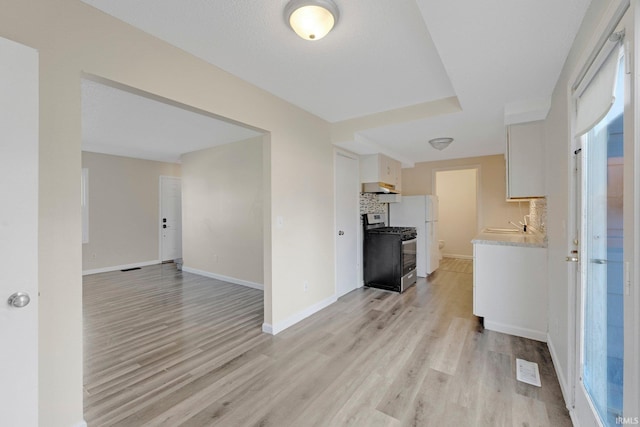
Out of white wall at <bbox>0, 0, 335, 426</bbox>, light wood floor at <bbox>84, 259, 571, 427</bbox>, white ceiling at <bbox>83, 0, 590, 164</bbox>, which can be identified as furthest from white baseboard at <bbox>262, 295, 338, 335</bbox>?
white ceiling at <bbox>83, 0, 590, 164</bbox>

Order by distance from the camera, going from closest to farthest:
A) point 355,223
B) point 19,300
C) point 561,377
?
1. point 19,300
2. point 561,377
3. point 355,223

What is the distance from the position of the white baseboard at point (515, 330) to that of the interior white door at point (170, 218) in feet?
22.1

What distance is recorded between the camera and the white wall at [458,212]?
688 centimetres

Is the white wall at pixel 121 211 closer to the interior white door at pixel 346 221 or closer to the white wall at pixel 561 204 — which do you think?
the interior white door at pixel 346 221

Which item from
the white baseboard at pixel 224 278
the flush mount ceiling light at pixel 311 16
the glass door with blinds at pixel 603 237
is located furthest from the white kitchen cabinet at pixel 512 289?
the white baseboard at pixel 224 278

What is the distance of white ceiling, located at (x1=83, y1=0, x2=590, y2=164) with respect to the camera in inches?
59.9

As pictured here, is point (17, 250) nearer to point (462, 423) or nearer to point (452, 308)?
point (462, 423)

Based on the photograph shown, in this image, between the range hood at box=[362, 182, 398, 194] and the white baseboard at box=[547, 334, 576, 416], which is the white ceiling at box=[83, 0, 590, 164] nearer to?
the range hood at box=[362, 182, 398, 194]

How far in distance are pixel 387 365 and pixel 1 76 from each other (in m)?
2.89

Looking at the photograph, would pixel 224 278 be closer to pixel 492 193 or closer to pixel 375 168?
pixel 375 168

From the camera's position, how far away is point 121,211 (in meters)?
6.01

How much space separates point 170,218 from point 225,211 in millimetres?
Result: 2653

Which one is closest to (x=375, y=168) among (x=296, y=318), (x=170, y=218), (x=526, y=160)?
(x=526, y=160)

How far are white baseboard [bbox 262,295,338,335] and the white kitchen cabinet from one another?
1.76 meters
